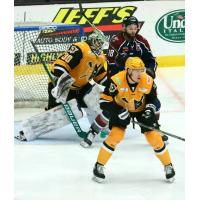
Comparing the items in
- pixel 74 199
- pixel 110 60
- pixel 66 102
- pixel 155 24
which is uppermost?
pixel 155 24

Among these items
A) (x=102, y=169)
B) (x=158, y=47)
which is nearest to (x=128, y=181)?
(x=102, y=169)

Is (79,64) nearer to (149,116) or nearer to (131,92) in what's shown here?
(131,92)

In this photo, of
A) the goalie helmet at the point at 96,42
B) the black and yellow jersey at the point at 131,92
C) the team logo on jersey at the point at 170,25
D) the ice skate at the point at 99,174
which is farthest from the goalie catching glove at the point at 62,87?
the team logo on jersey at the point at 170,25

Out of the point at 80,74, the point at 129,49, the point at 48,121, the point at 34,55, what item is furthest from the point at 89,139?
the point at 34,55

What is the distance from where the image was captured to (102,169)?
2.29 metres

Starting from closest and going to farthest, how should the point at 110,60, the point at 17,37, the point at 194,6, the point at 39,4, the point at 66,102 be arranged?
the point at 194,6, the point at 66,102, the point at 110,60, the point at 17,37, the point at 39,4

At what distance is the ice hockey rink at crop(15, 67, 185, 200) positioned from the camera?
6.94 ft

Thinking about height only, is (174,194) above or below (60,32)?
below

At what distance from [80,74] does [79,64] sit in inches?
3.1

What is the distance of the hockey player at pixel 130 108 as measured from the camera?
2207mm

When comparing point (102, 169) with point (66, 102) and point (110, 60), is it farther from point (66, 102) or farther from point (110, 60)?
point (110, 60)

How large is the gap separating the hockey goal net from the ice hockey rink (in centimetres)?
36

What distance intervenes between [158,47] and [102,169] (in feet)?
9.02

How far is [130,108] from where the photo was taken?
90.3 inches
